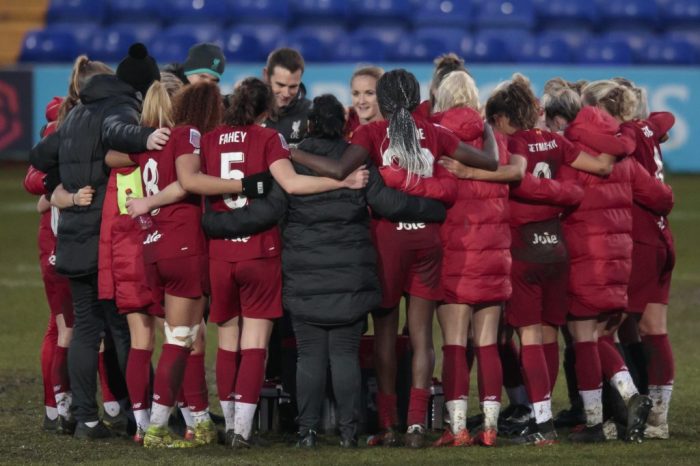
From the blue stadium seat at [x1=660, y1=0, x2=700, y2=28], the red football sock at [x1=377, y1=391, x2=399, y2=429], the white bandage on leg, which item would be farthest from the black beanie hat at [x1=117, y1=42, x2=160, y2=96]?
the blue stadium seat at [x1=660, y1=0, x2=700, y2=28]

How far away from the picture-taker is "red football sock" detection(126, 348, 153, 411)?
22.7ft

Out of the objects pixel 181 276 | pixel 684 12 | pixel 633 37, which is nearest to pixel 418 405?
pixel 181 276

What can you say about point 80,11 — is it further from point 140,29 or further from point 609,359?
point 609,359

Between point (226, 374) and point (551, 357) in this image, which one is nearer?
point (226, 374)

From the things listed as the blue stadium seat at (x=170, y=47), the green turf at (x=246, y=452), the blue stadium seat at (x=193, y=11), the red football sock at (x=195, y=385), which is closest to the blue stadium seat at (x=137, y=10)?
the blue stadium seat at (x=193, y=11)

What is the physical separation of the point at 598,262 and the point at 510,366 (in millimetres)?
884

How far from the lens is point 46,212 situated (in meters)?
7.88

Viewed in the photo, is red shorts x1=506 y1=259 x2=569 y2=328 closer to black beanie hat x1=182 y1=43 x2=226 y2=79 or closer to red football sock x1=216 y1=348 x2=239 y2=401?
red football sock x1=216 y1=348 x2=239 y2=401

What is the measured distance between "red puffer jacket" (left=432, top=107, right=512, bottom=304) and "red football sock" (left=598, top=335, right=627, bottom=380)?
2.34 feet

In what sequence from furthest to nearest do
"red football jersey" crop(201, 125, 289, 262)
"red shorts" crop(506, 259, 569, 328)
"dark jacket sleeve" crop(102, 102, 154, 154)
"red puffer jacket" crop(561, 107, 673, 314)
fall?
"red puffer jacket" crop(561, 107, 673, 314), "red shorts" crop(506, 259, 569, 328), "dark jacket sleeve" crop(102, 102, 154, 154), "red football jersey" crop(201, 125, 289, 262)

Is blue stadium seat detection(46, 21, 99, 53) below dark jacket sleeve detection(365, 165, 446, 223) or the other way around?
the other way around

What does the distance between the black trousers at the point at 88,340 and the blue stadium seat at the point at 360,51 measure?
1651 cm

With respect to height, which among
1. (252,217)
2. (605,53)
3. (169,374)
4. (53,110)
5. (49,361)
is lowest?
(49,361)

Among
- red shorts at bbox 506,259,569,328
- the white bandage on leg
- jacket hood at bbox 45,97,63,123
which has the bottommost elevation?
the white bandage on leg
